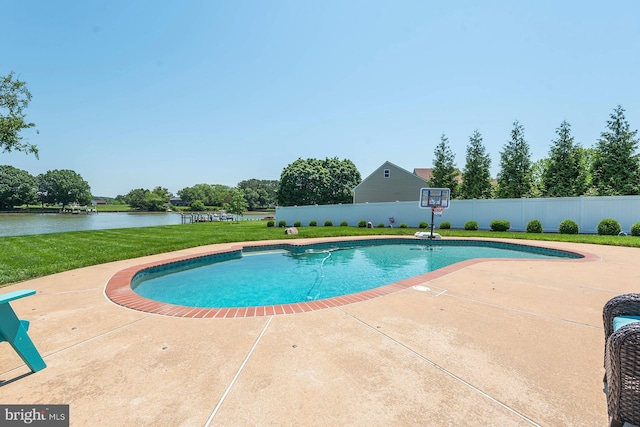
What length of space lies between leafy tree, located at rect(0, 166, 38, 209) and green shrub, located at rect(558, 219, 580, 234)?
9294cm

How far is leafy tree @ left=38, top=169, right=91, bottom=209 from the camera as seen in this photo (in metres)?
70.7

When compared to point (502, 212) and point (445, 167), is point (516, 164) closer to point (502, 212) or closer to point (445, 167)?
point (445, 167)

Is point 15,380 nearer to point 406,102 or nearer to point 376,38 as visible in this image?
point 376,38

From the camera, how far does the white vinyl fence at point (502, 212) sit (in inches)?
540

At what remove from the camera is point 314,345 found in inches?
117

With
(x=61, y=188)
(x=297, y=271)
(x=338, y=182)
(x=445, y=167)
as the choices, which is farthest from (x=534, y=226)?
(x=61, y=188)

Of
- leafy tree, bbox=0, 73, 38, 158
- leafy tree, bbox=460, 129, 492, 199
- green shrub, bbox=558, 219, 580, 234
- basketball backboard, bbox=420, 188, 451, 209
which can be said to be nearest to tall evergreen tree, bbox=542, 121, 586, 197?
leafy tree, bbox=460, 129, 492, 199

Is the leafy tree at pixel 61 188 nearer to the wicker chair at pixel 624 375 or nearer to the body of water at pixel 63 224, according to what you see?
the body of water at pixel 63 224

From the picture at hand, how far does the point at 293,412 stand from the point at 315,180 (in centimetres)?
3370

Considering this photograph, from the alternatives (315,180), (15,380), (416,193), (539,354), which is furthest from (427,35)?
(315,180)

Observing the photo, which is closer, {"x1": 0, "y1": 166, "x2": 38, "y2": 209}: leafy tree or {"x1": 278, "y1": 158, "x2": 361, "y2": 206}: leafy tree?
{"x1": 278, "y1": 158, "x2": 361, "y2": 206}: leafy tree

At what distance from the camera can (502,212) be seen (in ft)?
54.4

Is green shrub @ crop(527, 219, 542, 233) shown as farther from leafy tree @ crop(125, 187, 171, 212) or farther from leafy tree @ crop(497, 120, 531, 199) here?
leafy tree @ crop(125, 187, 171, 212)

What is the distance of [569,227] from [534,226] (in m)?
1.43
